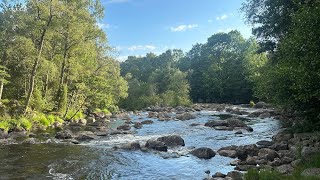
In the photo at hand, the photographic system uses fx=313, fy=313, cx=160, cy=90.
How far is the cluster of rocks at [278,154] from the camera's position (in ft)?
44.6

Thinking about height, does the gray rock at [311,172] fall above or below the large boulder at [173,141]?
above

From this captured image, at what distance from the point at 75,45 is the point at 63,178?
30541 millimetres

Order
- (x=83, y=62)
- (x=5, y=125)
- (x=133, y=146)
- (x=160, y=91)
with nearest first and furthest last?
(x=133, y=146)
(x=5, y=125)
(x=83, y=62)
(x=160, y=91)

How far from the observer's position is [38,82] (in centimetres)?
3984

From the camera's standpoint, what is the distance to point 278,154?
1647 centimetres

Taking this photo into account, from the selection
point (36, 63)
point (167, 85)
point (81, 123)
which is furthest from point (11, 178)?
point (167, 85)

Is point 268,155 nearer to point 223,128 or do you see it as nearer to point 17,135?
point 223,128

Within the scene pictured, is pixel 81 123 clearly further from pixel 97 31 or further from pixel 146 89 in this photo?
pixel 146 89

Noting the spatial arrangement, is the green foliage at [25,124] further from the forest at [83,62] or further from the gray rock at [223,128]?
the gray rock at [223,128]

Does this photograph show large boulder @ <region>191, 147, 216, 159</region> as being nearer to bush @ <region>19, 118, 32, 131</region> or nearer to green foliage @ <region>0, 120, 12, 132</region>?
green foliage @ <region>0, 120, 12, 132</region>

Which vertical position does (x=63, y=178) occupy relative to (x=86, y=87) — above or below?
below

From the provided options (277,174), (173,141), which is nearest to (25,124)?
(173,141)

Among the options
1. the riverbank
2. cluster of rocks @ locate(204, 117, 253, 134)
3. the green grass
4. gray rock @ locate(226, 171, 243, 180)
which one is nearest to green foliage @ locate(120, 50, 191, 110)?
cluster of rocks @ locate(204, 117, 253, 134)

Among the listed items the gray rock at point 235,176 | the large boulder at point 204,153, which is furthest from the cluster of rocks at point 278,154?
the gray rock at point 235,176
